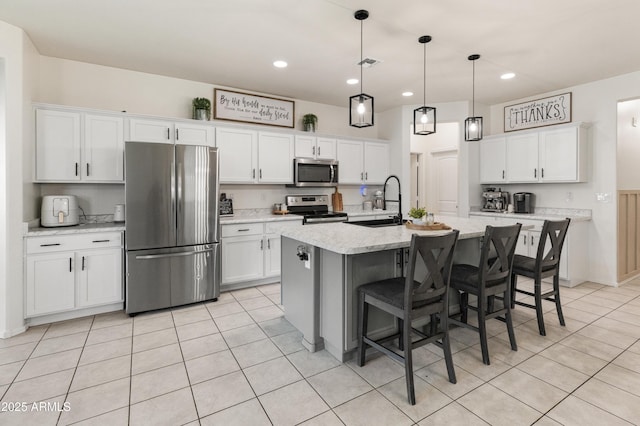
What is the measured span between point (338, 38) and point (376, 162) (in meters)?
2.83

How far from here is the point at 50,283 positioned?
3.14 meters

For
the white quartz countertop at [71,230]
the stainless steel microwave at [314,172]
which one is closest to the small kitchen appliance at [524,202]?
the stainless steel microwave at [314,172]

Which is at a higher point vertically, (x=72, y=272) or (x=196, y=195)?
(x=196, y=195)

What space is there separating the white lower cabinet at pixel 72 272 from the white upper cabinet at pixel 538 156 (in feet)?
17.8

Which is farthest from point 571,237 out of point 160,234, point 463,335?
point 160,234

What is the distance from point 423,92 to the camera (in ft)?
16.0

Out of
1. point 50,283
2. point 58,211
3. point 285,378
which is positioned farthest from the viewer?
point 58,211

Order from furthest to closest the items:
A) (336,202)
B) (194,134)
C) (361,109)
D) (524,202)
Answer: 1. (336,202)
2. (524,202)
3. (194,134)
4. (361,109)

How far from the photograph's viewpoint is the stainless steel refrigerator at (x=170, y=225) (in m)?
3.34

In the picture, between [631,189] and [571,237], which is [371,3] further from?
[631,189]

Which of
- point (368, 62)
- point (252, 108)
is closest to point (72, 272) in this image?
point (252, 108)

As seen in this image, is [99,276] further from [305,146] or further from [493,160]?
[493,160]

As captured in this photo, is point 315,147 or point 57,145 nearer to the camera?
point 57,145

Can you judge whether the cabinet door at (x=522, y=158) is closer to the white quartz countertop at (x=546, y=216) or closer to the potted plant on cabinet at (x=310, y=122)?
the white quartz countertop at (x=546, y=216)
